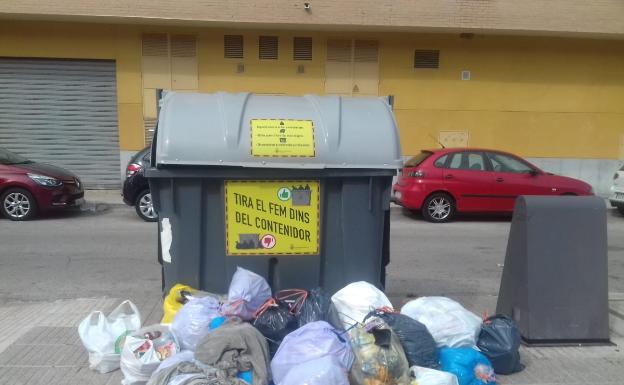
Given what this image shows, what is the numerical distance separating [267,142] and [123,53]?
12526 millimetres

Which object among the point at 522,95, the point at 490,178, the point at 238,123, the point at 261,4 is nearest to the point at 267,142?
the point at 238,123

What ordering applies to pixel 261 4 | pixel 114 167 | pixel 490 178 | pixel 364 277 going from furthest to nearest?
pixel 114 167 < pixel 261 4 < pixel 490 178 < pixel 364 277

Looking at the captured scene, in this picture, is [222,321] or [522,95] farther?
[522,95]

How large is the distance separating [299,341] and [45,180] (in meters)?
8.84

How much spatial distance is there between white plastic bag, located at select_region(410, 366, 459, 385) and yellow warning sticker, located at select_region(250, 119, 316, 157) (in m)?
1.58

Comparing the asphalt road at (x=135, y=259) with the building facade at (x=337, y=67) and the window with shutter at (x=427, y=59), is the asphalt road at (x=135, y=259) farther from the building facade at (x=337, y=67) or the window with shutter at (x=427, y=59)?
the window with shutter at (x=427, y=59)

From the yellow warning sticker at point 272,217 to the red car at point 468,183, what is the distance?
23.5ft

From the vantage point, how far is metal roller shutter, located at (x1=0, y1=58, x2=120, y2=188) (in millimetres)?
14594

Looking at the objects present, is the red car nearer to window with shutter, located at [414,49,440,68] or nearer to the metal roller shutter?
window with shutter, located at [414,49,440,68]

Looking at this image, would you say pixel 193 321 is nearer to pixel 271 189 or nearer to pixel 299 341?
pixel 299 341

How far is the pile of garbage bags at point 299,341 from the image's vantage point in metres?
3.05

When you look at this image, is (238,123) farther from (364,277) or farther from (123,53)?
(123,53)

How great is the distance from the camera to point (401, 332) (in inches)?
132

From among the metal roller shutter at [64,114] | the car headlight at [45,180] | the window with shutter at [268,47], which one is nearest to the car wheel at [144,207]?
the car headlight at [45,180]
